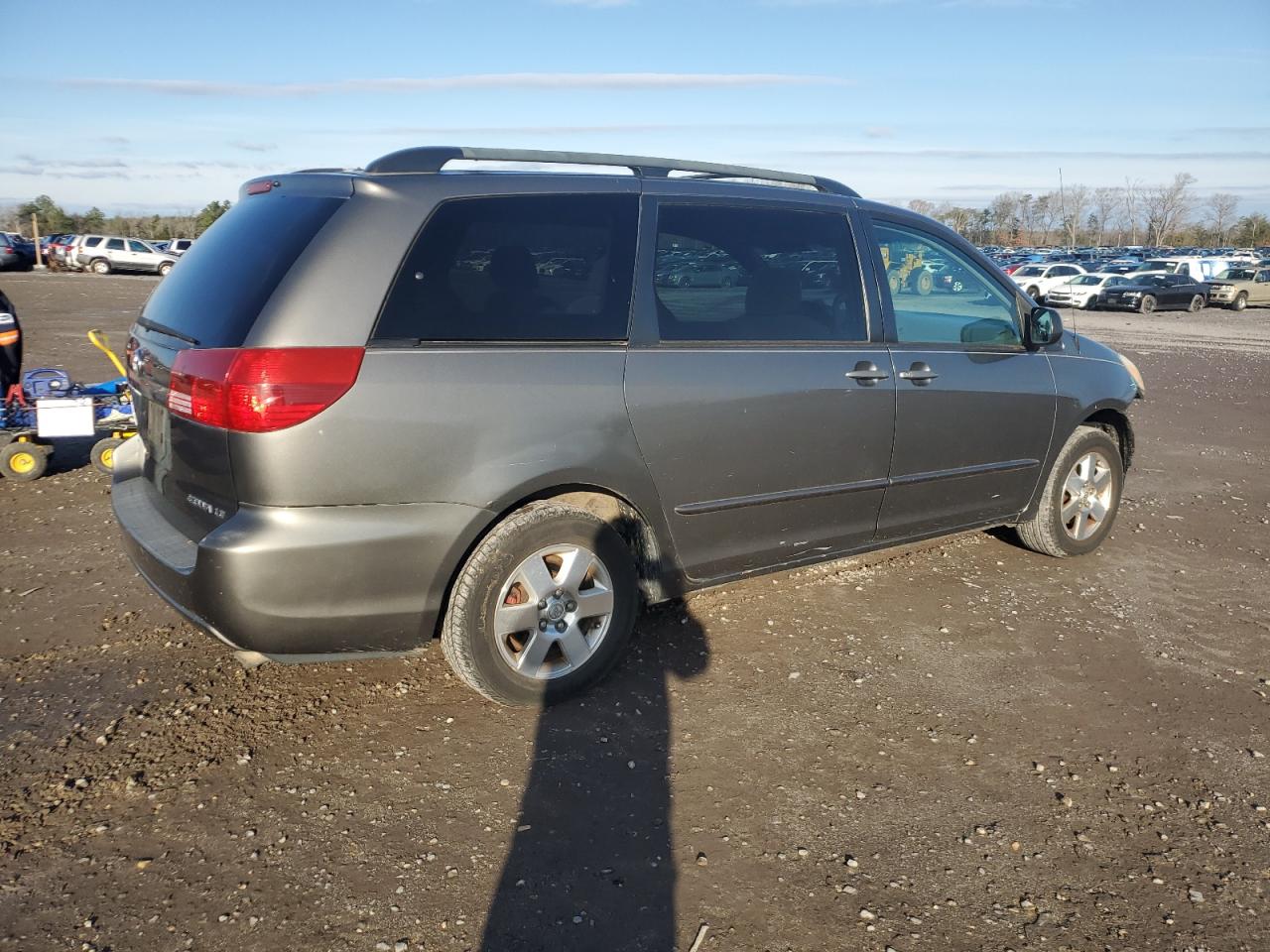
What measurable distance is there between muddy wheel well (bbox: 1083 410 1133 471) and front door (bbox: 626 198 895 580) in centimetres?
191

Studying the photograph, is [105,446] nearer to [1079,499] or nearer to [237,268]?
[237,268]

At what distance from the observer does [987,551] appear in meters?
5.79

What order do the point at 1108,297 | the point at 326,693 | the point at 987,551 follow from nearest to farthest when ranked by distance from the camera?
the point at 326,693 → the point at 987,551 → the point at 1108,297

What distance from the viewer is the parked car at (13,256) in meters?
35.9

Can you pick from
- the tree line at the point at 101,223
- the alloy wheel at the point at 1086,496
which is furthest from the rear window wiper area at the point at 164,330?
the tree line at the point at 101,223

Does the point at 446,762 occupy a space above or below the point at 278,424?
below

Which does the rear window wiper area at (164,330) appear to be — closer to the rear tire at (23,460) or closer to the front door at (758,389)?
the front door at (758,389)

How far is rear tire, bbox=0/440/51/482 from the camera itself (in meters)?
6.62

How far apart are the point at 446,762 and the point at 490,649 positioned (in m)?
0.41

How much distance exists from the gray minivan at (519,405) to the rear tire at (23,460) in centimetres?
320

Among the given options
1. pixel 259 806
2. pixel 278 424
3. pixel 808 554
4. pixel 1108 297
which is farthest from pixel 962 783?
pixel 1108 297

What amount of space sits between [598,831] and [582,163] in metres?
2.45

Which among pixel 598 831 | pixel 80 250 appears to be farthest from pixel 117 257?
pixel 598 831

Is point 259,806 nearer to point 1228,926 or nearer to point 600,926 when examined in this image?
point 600,926
